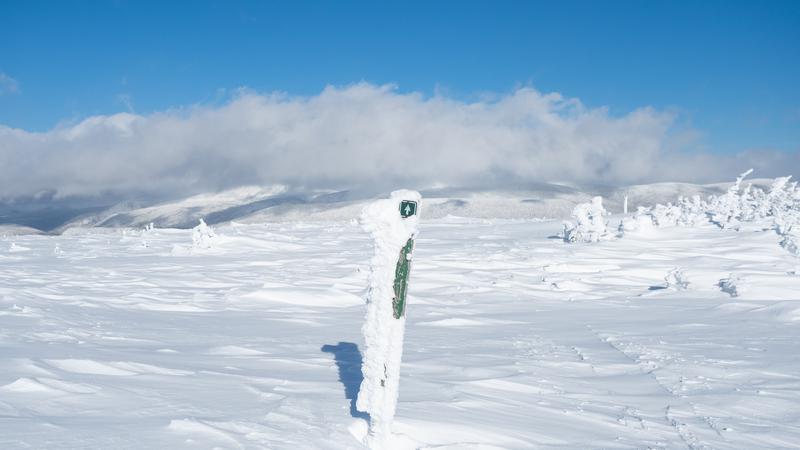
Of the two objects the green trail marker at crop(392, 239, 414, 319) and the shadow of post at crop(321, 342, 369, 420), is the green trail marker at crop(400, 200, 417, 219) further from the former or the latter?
the shadow of post at crop(321, 342, 369, 420)

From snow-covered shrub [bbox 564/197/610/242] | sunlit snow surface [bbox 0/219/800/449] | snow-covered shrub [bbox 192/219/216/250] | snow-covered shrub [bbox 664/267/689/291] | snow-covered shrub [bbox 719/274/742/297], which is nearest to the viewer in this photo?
sunlit snow surface [bbox 0/219/800/449]

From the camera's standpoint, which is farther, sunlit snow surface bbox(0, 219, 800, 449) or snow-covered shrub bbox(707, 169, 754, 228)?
snow-covered shrub bbox(707, 169, 754, 228)

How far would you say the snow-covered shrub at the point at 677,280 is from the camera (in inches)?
434

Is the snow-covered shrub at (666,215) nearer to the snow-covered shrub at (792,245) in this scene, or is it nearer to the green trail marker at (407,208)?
the snow-covered shrub at (792,245)

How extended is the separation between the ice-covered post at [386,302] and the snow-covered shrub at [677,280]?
9.43 meters

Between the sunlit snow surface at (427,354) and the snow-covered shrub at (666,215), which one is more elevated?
the snow-covered shrub at (666,215)

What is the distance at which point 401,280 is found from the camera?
3.13 meters

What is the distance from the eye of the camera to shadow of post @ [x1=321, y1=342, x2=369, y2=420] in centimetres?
385

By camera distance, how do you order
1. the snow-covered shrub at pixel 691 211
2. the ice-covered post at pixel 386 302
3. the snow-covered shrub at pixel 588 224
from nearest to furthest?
the ice-covered post at pixel 386 302
the snow-covered shrub at pixel 588 224
the snow-covered shrub at pixel 691 211

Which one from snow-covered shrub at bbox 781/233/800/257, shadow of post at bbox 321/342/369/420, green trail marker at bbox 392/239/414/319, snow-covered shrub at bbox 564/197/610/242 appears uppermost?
snow-covered shrub at bbox 564/197/610/242

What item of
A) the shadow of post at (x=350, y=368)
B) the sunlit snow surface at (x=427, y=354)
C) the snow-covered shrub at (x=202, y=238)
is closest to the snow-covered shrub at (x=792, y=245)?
the sunlit snow surface at (x=427, y=354)

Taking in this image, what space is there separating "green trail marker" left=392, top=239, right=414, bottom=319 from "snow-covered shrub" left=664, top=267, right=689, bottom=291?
9.46 meters

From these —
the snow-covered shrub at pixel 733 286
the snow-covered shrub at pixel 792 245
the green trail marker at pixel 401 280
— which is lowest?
the snow-covered shrub at pixel 733 286

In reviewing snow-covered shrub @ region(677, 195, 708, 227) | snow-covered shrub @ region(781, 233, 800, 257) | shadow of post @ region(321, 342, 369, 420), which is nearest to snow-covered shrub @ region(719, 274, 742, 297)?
snow-covered shrub @ region(781, 233, 800, 257)
